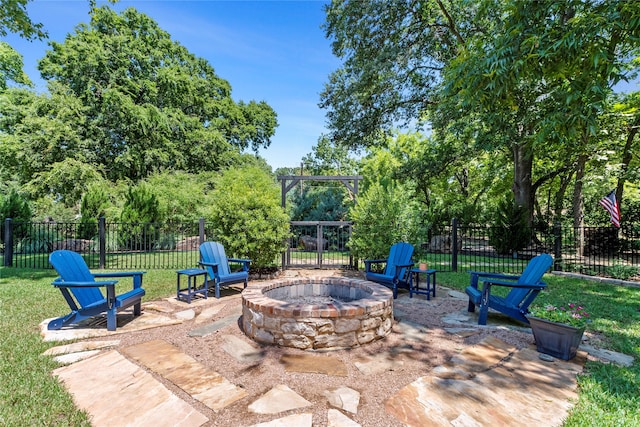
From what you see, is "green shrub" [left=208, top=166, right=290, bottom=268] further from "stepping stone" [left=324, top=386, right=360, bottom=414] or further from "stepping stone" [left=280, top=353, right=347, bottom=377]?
"stepping stone" [left=324, top=386, right=360, bottom=414]

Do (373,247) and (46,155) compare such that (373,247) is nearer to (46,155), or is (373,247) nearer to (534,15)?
(534,15)

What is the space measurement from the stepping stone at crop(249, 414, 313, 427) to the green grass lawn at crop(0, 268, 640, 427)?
1.16m

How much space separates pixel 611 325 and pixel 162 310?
5.88 meters

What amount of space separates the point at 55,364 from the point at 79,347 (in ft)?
1.30

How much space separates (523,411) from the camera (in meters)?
2.07

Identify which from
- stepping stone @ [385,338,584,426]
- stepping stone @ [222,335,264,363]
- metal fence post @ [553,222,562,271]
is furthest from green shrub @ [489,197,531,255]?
stepping stone @ [222,335,264,363]

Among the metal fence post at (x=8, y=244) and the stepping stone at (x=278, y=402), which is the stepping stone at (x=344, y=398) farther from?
the metal fence post at (x=8, y=244)

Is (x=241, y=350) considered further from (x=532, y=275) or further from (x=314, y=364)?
(x=532, y=275)

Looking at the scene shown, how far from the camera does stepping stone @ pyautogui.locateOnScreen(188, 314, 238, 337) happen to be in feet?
11.5

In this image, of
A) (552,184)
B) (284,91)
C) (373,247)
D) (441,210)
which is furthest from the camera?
(441,210)

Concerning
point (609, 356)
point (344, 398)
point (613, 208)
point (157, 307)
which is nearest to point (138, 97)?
point (157, 307)

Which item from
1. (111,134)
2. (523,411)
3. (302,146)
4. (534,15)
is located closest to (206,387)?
(523,411)

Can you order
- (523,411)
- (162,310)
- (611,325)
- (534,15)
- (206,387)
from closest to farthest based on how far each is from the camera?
(523,411), (206,387), (611,325), (534,15), (162,310)

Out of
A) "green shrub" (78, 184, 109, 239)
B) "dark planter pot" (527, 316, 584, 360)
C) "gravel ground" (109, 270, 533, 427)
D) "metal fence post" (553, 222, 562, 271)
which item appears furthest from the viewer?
"green shrub" (78, 184, 109, 239)
